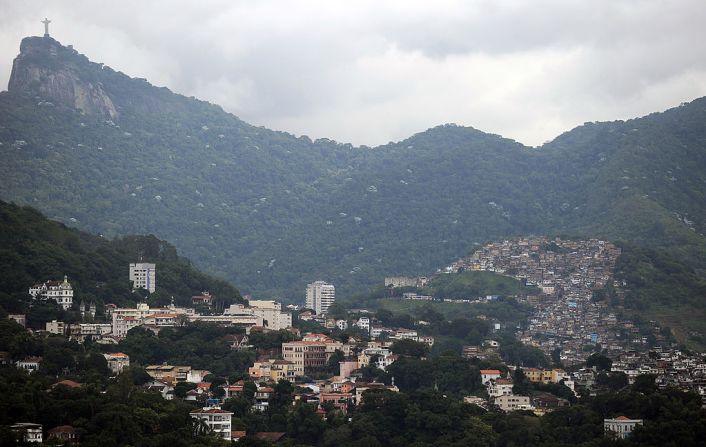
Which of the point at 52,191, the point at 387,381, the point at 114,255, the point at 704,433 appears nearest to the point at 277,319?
the point at 114,255

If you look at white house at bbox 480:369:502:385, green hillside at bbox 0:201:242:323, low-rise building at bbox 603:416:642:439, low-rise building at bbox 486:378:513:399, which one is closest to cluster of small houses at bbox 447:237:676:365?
white house at bbox 480:369:502:385

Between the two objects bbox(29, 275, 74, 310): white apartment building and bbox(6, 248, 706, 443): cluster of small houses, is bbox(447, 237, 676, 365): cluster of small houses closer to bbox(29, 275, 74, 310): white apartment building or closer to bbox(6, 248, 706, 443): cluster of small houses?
bbox(6, 248, 706, 443): cluster of small houses

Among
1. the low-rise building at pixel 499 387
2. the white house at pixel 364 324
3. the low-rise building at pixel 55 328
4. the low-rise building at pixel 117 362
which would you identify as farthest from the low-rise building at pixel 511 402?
the white house at pixel 364 324

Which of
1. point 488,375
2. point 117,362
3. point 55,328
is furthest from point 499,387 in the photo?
point 55,328

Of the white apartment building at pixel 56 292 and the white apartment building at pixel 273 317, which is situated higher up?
the white apartment building at pixel 56 292

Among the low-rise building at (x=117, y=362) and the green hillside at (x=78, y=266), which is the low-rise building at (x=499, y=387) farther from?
the green hillside at (x=78, y=266)

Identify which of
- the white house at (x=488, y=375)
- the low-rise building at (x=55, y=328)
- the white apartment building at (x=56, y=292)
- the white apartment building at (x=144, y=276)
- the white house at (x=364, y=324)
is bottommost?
the white house at (x=488, y=375)

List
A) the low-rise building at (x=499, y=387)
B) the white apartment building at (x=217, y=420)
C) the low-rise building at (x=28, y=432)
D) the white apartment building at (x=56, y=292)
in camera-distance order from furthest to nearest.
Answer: the white apartment building at (x=56, y=292) → the low-rise building at (x=499, y=387) → the white apartment building at (x=217, y=420) → the low-rise building at (x=28, y=432)
